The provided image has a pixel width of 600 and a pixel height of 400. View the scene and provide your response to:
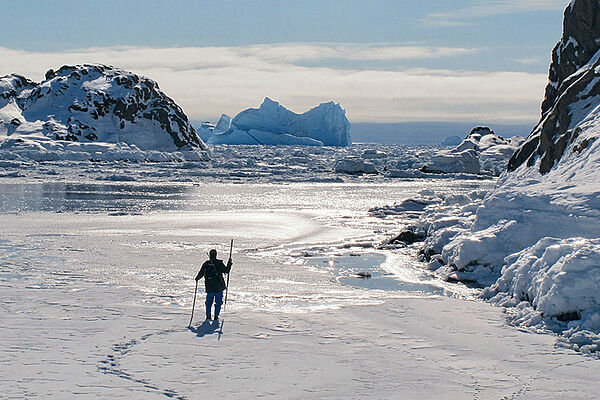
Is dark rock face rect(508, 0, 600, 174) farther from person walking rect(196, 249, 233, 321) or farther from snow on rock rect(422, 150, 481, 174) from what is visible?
snow on rock rect(422, 150, 481, 174)

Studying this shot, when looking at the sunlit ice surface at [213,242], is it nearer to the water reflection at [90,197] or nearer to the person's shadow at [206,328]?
the water reflection at [90,197]

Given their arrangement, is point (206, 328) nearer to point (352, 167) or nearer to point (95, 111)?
point (352, 167)

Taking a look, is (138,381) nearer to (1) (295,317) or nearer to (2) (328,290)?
(1) (295,317)

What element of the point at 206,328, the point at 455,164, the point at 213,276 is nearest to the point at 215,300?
the point at 213,276

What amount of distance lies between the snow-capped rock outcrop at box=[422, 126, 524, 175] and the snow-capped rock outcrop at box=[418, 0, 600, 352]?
140 feet

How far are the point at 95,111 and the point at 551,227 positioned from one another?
80547 millimetres

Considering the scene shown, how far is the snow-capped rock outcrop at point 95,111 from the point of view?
81.5 m

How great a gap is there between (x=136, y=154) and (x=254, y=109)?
5982 centimetres

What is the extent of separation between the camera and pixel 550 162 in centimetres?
1728

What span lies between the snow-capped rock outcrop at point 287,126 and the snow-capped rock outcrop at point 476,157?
52083mm

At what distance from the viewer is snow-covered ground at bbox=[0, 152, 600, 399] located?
7.00 metres

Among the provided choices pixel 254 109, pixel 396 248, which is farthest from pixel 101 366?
pixel 254 109

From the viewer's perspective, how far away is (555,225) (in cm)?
1298

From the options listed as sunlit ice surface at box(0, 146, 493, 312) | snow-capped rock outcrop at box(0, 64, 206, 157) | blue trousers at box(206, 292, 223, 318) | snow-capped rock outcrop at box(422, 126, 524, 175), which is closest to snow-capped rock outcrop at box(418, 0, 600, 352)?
sunlit ice surface at box(0, 146, 493, 312)
